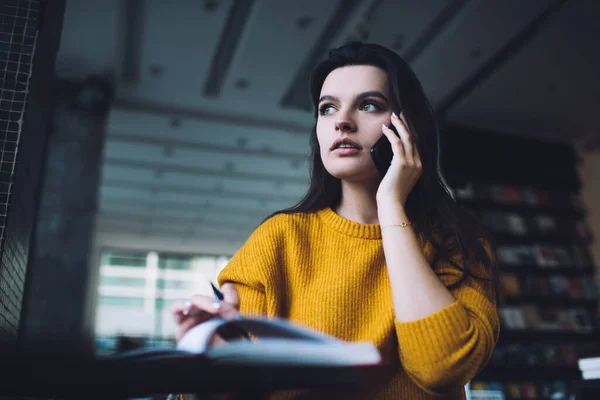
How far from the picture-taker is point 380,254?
3.30 feet

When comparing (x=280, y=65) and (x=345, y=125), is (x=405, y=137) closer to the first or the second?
(x=345, y=125)

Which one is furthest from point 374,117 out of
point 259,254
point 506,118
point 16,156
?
point 506,118

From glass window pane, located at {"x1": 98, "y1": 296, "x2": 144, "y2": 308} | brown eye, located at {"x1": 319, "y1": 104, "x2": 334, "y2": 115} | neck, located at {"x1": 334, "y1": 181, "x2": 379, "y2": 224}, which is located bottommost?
neck, located at {"x1": 334, "y1": 181, "x2": 379, "y2": 224}

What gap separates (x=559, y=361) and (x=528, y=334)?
15.4 inches

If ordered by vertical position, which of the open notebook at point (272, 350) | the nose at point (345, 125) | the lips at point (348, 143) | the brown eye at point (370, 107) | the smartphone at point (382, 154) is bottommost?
the open notebook at point (272, 350)

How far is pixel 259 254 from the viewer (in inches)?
38.4

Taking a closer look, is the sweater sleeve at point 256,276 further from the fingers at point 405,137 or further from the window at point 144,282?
the window at point 144,282

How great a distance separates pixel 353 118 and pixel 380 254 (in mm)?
316

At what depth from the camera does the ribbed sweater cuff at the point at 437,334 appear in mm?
724

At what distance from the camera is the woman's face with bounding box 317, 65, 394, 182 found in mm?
1017

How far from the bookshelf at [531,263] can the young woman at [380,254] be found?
3.24 metres

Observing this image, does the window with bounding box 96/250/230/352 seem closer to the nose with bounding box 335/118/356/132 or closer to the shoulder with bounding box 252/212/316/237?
the shoulder with bounding box 252/212/316/237

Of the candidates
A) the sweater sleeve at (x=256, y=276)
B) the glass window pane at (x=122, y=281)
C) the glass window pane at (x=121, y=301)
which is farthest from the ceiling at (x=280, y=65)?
the glass window pane at (x=121, y=301)

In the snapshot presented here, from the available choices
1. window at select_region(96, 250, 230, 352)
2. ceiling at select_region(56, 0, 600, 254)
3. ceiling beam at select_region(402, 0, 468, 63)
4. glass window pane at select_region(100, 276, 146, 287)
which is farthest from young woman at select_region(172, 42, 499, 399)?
glass window pane at select_region(100, 276, 146, 287)
